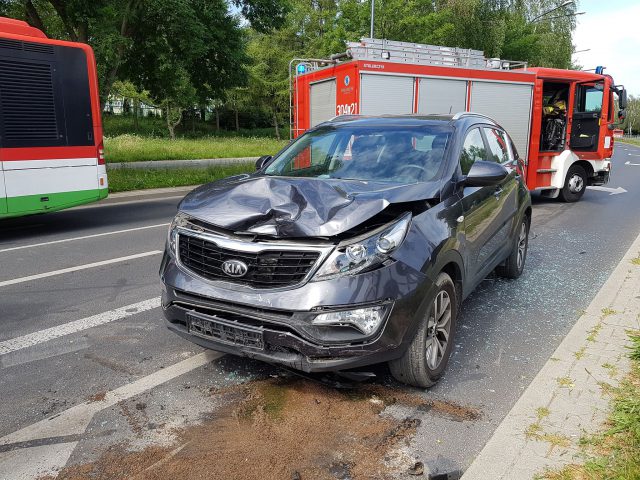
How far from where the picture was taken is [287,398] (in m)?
3.32

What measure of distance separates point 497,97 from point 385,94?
9.10 feet

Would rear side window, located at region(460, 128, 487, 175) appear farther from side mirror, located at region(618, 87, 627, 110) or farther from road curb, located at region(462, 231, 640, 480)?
side mirror, located at region(618, 87, 627, 110)

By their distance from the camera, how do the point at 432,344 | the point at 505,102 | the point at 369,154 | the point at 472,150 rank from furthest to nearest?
the point at 505,102
the point at 472,150
the point at 369,154
the point at 432,344

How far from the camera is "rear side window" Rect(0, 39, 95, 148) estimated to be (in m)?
7.88

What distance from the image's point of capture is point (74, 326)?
179 inches

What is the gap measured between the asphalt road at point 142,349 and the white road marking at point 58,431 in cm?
1

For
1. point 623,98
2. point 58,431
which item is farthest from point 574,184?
point 58,431

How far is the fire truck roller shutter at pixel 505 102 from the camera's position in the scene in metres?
11.8

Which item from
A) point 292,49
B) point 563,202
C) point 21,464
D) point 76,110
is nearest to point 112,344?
point 21,464

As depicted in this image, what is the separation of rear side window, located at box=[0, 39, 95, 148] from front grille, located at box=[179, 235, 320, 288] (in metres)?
6.22

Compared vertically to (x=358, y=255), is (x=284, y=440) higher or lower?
lower

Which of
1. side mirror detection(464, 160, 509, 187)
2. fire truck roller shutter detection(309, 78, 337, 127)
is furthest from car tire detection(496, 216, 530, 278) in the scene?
fire truck roller shutter detection(309, 78, 337, 127)

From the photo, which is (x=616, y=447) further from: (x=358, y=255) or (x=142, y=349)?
(x=142, y=349)

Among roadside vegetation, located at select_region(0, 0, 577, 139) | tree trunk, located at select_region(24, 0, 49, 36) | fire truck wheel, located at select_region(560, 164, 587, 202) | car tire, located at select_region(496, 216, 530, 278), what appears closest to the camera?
car tire, located at select_region(496, 216, 530, 278)
